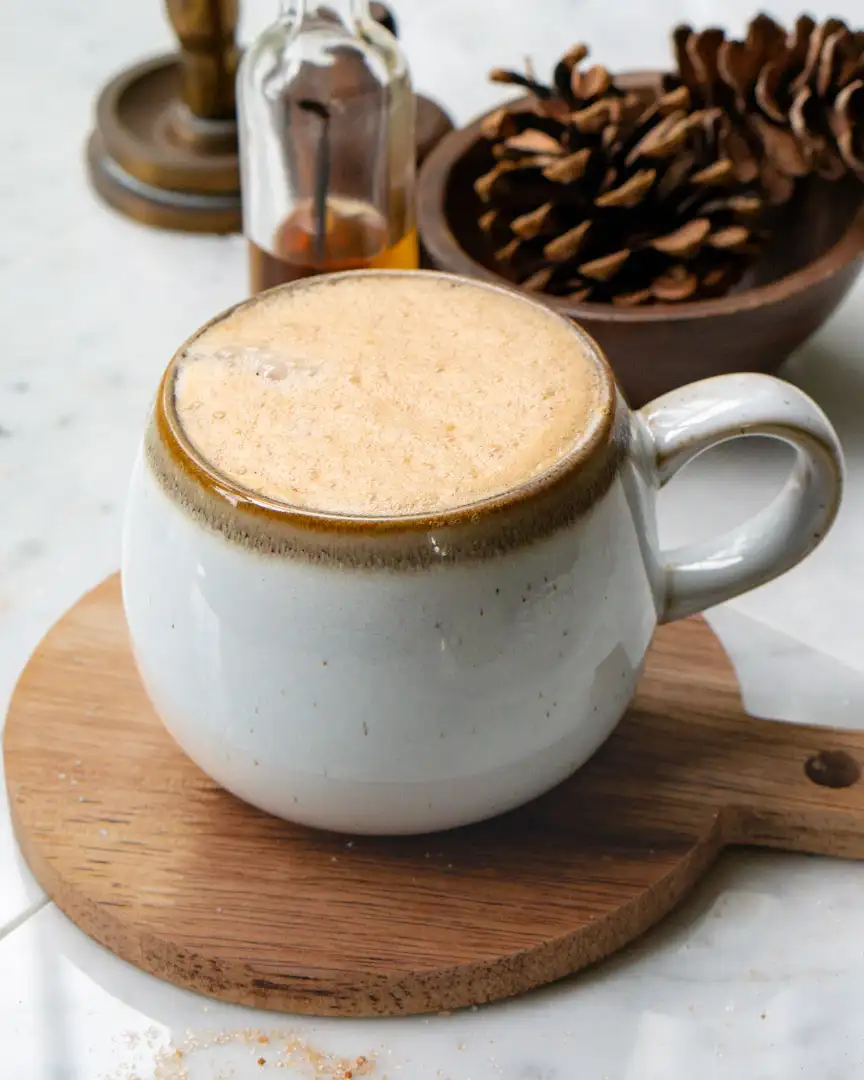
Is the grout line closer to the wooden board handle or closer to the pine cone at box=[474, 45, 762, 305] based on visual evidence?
the wooden board handle

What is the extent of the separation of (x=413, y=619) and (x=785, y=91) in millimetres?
469

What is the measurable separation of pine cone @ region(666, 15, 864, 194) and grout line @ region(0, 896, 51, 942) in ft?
1.68

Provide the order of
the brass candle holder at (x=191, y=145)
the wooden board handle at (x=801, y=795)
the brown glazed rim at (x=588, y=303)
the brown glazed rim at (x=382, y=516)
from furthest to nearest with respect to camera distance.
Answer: the brass candle holder at (x=191, y=145)
the brown glazed rim at (x=588, y=303)
the wooden board handle at (x=801, y=795)
the brown glazed rim at (x=382, y=516)

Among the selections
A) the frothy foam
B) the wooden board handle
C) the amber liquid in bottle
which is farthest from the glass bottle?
the wooden board handle

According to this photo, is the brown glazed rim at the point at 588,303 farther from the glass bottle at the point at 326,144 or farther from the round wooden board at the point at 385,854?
the round wooden board at the point at 385,854

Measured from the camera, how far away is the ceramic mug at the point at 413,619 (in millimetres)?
450

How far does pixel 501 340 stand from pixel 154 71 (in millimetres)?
587

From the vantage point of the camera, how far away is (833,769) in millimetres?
574

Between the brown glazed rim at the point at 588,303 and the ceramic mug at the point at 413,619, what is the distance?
170 millimetres

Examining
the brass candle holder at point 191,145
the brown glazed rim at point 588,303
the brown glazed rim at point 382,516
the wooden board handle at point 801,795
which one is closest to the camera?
the brown glazed rim at point 382,516

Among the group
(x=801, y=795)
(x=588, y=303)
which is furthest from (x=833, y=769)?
(x=588, y=303)

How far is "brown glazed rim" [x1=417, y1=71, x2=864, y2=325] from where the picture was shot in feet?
2.29

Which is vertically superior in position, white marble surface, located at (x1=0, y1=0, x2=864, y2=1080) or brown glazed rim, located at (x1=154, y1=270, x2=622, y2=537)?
brown glazed rim, located at (x1=154, y1=270, x2=622, y2=537)

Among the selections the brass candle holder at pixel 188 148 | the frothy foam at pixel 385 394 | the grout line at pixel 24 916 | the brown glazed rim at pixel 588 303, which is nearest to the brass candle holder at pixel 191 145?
the brass candle holder at pixel 188 148
